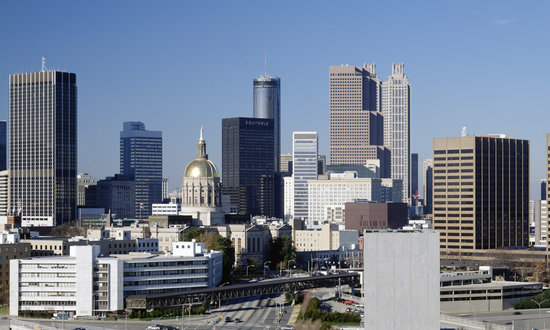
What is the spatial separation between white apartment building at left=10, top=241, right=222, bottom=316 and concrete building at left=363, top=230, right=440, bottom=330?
65.6m

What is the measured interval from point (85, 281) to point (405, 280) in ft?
236

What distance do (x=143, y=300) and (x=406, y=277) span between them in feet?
210

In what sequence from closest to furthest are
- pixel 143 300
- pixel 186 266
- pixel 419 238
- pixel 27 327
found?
pixel 419 238
pixel 27 327
pixel 143 300
pixel 186 266

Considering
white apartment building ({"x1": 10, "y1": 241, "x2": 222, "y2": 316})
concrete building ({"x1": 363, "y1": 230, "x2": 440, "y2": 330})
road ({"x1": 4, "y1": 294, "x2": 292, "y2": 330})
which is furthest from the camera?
white apartment building ({"x1": 10, "y1": 241, "x2": 222, "y2": 316})

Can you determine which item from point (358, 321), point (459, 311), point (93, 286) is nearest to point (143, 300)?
point (93, 286)

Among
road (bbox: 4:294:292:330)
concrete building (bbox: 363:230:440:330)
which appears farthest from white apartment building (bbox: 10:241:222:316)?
concrete building (bbox: 363:230:440:330)

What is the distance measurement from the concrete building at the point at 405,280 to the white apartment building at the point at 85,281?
6563 cm

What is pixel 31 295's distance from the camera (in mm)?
188125

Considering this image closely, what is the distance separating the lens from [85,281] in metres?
185

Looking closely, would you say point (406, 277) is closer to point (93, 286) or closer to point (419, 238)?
point (419, 238)

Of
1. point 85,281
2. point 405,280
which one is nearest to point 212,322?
point 85,281

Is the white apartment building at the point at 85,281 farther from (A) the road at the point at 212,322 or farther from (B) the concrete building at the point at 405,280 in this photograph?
(B) the concrete building at the point at 405,280

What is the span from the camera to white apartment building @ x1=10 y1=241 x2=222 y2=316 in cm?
18462

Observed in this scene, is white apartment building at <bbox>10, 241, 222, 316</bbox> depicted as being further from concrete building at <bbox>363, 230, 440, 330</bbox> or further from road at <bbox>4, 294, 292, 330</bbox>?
concrete building at <bbox>363, 230, 440, 330</bbox>
